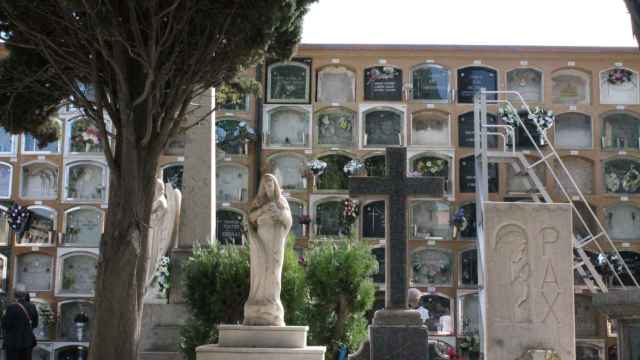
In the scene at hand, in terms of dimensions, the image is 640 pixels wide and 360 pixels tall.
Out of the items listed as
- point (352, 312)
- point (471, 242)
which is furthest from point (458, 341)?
point (352, 312)

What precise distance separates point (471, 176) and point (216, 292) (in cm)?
1721

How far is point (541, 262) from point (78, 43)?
17.8 feet

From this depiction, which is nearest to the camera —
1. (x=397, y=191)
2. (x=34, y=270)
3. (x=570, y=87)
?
(x=397, y=191)

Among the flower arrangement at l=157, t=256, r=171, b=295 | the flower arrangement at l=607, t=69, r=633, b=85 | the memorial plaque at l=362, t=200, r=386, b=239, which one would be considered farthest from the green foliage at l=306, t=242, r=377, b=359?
the flower arrangement at l=607, t=69, r=633, b=85

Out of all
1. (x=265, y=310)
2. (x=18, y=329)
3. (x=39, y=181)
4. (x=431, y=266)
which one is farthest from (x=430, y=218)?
(x=265, y=310)

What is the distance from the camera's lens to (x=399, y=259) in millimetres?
11453

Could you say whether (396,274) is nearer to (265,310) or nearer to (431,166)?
(265,310)

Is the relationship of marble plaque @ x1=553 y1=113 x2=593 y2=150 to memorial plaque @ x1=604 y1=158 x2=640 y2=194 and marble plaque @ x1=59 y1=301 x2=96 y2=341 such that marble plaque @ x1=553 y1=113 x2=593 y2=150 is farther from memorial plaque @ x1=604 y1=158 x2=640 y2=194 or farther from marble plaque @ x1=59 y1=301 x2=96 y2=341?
marble plaque @ x1=59 y1=301 x2=96 y2=341

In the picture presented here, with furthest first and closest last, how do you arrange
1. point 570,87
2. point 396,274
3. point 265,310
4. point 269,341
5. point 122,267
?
point 570,87 → point 396,274 → point 265,310 → point 122,267 → point 269,341

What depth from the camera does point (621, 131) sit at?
28.2 metres

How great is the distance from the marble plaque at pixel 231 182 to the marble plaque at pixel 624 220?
11048 millimetres

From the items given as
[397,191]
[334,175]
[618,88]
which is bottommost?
[397,191]

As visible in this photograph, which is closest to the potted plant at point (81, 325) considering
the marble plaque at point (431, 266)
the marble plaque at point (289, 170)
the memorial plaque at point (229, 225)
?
the memorial plaque at point (229, 225)

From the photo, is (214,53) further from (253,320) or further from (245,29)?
(253,320)
